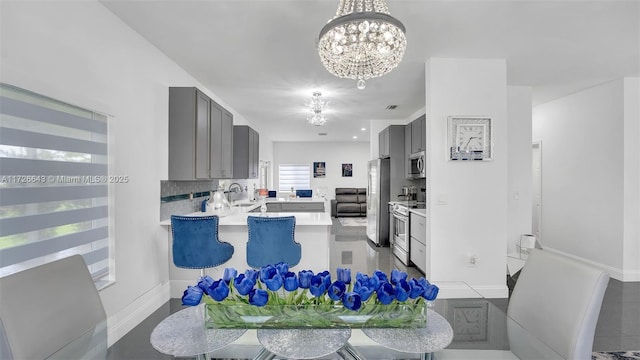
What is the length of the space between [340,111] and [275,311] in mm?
4871

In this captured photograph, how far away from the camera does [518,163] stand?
411cm

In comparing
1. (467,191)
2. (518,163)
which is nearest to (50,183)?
(467,191)

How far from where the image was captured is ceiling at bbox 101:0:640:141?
7.27 ft

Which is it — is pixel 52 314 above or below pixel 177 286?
above

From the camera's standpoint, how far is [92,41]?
2.11 m

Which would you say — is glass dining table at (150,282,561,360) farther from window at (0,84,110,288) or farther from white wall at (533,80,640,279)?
white wall at (533,80,640,279)

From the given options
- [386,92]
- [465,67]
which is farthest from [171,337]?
[386,92]

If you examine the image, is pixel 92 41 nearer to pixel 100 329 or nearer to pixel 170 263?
pixel 100 329

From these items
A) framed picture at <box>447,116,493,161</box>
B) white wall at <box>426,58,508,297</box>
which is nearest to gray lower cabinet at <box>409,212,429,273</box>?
white wall at <box>426,58,508,297</box>

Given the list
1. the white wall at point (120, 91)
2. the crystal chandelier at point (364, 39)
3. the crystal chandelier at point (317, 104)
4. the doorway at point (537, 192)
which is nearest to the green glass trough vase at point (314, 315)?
the white wall at point (120, 91)

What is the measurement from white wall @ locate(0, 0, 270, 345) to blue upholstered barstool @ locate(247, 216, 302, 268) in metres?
1.08

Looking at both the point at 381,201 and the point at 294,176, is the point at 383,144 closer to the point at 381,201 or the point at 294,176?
the point at 381,201

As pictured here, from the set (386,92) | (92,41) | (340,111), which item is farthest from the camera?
(340,111)

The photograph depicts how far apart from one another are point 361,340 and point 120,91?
2656 mm
